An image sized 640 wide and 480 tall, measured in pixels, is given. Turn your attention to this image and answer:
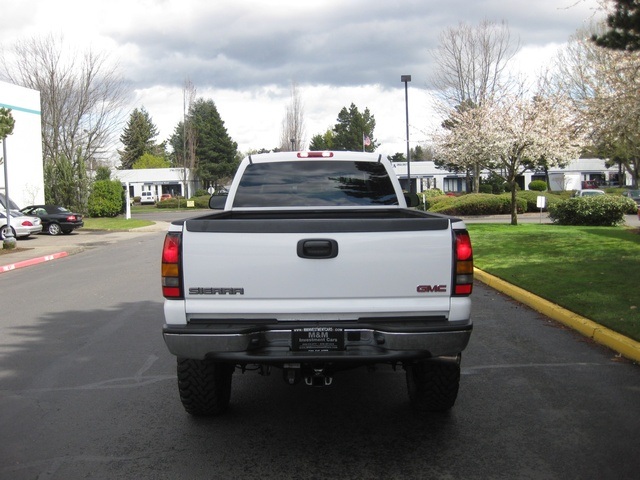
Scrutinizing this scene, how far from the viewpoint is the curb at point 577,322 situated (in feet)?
21.7

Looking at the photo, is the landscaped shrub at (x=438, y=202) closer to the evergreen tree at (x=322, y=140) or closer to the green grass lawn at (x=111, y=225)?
the green grass lawn at (x=111, y=225)

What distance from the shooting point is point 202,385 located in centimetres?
474

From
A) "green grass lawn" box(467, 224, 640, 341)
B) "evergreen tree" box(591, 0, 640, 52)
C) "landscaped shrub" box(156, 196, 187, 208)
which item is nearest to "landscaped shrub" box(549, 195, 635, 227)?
"green grass lawn" box(467, 224, 640, 341)

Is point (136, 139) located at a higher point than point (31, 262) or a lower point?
higher

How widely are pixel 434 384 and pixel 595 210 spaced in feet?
71.9

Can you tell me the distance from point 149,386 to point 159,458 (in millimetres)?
1703

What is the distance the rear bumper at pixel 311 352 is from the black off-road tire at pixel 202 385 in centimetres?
52

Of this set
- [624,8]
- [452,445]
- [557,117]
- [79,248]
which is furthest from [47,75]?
[452,445]

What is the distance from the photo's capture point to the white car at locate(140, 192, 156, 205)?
8175cm

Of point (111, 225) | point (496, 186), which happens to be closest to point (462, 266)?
point (111, 225)

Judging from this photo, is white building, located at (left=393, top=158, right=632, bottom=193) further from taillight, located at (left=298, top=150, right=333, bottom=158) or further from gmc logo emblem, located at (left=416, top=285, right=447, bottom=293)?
gmc logo emblem, located at (left=416, top=285, right=447, bottom=293)

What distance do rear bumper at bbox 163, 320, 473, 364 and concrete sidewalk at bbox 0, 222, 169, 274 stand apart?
15120 millimetres

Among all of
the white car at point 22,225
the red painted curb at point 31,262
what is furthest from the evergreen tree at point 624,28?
the white car at point 22,225

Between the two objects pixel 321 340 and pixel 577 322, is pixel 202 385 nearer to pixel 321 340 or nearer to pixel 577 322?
pixel 321 340
